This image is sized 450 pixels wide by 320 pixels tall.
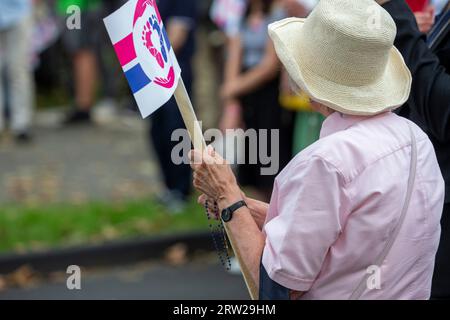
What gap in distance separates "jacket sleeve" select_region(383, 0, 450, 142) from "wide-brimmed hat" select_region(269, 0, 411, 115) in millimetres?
402

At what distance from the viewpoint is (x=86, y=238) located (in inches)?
258

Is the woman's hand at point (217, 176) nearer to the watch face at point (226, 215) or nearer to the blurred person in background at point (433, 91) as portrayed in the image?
the watch face at point (226, 215)

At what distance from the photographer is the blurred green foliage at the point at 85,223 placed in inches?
255

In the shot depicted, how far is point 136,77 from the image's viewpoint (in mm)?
2717

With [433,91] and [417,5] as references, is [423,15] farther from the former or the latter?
[433,91]

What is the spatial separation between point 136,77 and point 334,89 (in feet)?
1.91

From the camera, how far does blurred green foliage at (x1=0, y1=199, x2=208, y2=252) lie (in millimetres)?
6469

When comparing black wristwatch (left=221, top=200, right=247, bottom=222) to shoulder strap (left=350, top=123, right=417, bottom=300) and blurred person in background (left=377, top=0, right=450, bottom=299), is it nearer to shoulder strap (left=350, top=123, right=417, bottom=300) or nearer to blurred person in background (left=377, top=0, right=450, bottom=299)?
shoulder strap (left=350, top=123, right=417, bottom=300)

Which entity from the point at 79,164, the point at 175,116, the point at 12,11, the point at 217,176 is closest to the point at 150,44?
the point at 217,176

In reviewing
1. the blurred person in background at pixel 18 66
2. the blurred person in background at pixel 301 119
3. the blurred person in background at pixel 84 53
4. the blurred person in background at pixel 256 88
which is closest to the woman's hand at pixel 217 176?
the blurred person in background at pixel 301 119

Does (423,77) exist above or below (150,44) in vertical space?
below

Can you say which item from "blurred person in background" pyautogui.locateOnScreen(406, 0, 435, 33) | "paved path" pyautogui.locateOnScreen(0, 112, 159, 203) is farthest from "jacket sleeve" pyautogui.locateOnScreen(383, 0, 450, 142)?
"paved path" pyautogui.locateOnScreen(0, 112, 159, 203)

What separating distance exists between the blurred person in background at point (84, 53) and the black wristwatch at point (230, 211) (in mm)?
7747

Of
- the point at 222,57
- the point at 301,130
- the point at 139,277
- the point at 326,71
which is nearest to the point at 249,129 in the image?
the point at 301,130
